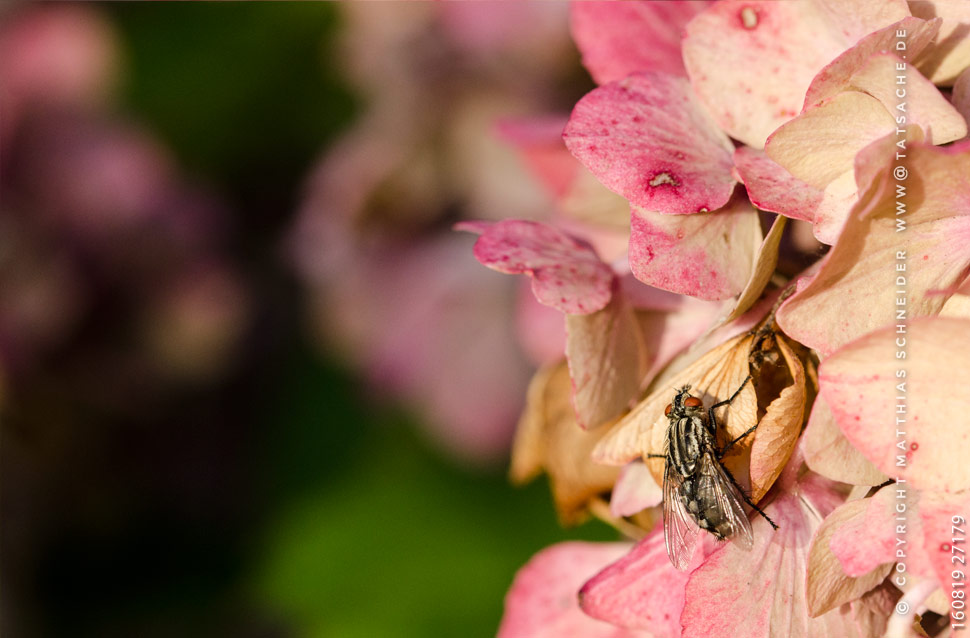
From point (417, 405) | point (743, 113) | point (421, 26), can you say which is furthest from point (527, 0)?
point (743, 113)

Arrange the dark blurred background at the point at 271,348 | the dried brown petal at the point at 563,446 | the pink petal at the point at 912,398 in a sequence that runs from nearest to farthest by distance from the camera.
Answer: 1. the pink petal at the point at 912,398
2. the dried brown petal at the point at 563,446
3. the dark blurred background at the point at 271,348

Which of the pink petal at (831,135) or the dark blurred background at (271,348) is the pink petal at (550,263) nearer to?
the pink petal at (831,135)

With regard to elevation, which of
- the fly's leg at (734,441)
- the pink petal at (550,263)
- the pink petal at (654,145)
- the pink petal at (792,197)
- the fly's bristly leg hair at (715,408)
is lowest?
the fly's leg at (734,441)

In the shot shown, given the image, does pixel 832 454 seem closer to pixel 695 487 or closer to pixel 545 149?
pixel 695 487

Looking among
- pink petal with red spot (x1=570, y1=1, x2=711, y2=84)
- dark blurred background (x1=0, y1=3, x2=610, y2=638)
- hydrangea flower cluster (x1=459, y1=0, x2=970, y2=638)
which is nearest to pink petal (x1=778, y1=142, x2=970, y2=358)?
hydrangea flower cluster (x1=459, y1=0, x2=970, y2=638)

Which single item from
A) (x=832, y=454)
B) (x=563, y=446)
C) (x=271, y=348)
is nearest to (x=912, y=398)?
(x=832, y=454)

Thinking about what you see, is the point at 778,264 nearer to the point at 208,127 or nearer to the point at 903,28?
the point at 903,28

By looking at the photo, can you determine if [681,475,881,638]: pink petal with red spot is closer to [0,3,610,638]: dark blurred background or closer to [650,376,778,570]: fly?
[650,376,778,570]: fly

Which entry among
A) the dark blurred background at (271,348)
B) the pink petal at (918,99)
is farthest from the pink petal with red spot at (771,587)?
the dark blurred background at (271,348)
